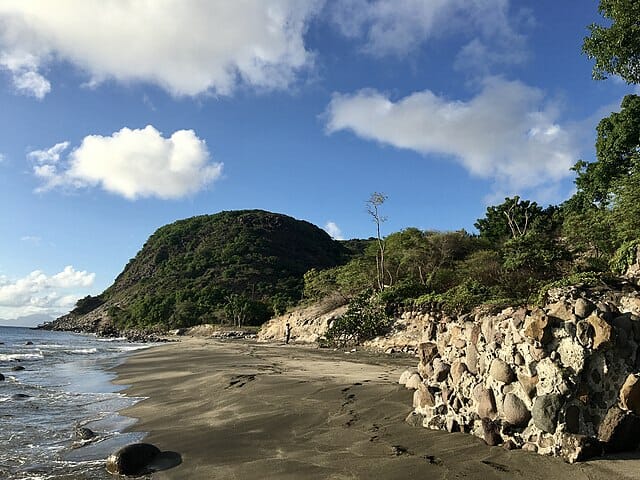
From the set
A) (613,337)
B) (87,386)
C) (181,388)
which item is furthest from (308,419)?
(87,386)

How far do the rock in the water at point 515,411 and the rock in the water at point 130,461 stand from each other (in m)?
5.14

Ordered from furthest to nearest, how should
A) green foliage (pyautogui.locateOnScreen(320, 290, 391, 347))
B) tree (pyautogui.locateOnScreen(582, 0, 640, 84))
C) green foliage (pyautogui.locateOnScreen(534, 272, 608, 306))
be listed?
green foliage (pyautogui.locateOnScreen(320, 290, 391, 347)) < green foliage (pyautogui.locateOnScreen(534, 272, 608, 306)) < tree (pyautogui.locateOnScreen(582, 0, 640, 84))

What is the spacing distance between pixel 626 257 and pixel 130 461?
751 inches

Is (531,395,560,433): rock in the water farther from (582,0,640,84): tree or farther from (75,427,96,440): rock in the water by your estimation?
(582,0,640,84): tree

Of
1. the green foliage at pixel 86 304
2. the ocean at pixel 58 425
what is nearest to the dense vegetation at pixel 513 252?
the ocean at pixel 58 425

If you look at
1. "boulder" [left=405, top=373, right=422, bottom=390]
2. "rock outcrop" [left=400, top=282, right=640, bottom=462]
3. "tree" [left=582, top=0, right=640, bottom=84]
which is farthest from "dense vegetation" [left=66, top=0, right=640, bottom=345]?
"rock outcrop" [left=400, top=282, right=640, bottom=462]

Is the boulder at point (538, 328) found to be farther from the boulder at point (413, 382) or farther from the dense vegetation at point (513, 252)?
the dense vegetation at point (513, 252)

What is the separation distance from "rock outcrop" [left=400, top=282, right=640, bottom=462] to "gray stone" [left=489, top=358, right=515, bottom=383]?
0.5 inches

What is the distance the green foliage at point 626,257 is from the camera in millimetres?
17422

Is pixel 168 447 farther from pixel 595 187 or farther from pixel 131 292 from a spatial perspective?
pixel 131 292

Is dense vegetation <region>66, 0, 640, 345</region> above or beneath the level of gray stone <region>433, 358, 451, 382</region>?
above

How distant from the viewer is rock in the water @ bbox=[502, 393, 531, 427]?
5.79m

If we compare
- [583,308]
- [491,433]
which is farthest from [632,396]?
[491,433]

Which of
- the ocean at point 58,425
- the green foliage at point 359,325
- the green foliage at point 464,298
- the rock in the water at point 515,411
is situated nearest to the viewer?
the rock in the water at point 515,411
